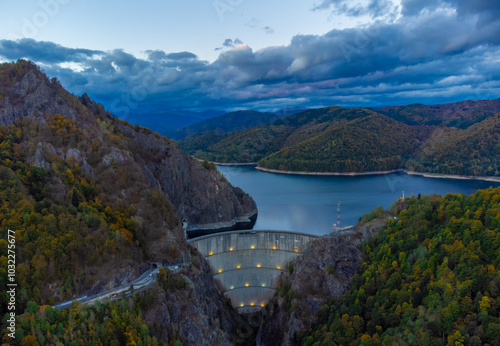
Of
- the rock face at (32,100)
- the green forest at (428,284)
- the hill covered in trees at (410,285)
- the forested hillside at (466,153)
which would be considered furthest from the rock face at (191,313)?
the forested hillside at (466,153)

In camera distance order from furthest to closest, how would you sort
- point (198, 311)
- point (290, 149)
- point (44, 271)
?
point (290, 149) < point (198, 311) < point (44, 271)

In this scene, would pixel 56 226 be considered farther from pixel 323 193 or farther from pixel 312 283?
pixel 323 193

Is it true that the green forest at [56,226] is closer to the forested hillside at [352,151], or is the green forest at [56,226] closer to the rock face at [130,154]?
the rock face at [130,154]

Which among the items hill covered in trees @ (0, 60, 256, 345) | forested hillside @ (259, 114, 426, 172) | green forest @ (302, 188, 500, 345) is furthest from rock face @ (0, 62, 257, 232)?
forested hillside @ (259, 114, 426, 172)

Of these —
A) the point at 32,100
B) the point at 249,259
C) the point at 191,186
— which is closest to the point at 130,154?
the point at 32,100

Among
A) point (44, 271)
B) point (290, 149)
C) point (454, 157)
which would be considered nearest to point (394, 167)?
point (454, 157)

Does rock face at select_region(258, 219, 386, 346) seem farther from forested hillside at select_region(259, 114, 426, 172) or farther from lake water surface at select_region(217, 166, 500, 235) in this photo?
forested hillside at select_region(259, 114, 426, 172)

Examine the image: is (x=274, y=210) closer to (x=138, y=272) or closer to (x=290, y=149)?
(x=138, y=272)
